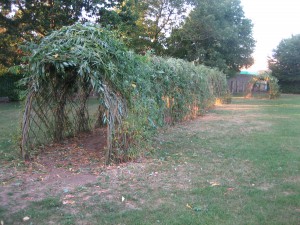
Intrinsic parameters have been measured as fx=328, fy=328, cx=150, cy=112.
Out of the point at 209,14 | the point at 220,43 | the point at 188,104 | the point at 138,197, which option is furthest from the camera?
the point at 220,43

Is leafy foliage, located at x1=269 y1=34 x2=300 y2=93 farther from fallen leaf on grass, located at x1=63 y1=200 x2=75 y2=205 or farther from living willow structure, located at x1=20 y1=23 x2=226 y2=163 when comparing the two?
fallen leaf on grass, located at x1=63 y1=200 x2=75 y2=205

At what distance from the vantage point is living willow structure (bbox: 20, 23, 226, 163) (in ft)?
20.6

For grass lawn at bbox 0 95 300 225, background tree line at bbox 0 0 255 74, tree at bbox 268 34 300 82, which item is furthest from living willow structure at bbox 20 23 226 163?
tree at bbox 268 34 300 82

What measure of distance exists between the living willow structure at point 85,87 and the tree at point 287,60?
3559 cm

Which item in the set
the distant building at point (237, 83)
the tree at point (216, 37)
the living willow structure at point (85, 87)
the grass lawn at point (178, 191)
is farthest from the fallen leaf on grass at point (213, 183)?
the distant building at point (237, 83)

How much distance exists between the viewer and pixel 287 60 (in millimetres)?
40594

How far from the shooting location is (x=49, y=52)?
6.23m

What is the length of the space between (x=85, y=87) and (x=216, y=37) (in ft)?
84.8

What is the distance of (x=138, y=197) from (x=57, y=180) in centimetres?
167

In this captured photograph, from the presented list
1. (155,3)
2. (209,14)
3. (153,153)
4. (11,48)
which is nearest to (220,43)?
(209,14)

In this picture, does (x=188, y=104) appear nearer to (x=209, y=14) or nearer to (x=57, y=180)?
(x=57, y=180)

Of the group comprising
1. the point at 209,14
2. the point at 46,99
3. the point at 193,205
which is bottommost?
the point at 193,205

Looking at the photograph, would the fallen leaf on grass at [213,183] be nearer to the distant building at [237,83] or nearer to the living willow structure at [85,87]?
the living willow structure at [85,87]

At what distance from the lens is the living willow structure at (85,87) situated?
629cm
